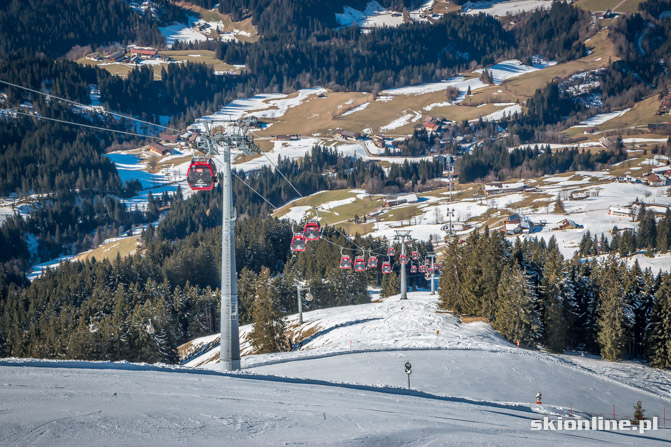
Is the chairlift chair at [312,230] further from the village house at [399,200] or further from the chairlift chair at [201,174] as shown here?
the village house at [399,200]

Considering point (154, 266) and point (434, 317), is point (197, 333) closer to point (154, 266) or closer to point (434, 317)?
point (154, 266)

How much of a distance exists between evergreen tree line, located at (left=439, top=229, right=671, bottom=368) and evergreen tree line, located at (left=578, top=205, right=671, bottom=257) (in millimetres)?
64147

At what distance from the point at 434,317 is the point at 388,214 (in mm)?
112574

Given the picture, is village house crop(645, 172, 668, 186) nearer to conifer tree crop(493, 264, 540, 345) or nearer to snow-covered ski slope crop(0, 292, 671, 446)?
conifer tree crop(493, 264, 540, 345)

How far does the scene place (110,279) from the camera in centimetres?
→ 9019

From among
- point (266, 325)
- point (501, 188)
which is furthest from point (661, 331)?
point (501, 188)

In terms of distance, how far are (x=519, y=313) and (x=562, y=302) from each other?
4.89 m

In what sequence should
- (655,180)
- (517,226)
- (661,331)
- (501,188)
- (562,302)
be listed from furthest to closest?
(501,188) < (655,180) < (517,226) < (562,302) < (661,331)

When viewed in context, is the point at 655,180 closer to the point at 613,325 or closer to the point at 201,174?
the point at 613,325

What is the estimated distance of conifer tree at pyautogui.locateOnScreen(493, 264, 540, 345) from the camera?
5125 cm

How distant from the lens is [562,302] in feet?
175

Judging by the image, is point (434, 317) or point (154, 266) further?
point (154, 266)

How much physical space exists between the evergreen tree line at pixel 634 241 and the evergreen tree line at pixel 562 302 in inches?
2525

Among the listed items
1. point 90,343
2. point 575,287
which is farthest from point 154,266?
point 575,287
